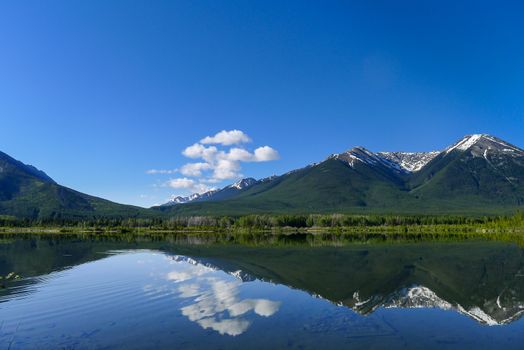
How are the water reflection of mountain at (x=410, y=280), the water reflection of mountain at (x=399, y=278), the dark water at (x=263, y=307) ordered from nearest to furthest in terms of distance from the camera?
the dark water at (x=263, y=307) → the water reflection of mountain at (x=410, y=280) → the water reflection of mountain at (x=399, y=278)

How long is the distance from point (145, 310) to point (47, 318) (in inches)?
269

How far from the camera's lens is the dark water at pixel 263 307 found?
81.3 feet

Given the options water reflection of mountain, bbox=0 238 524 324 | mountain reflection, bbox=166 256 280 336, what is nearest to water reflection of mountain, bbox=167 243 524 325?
water reflection of mountain, bbox=0 238 524 324

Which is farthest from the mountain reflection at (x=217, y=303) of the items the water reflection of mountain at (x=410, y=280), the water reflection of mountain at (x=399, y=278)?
the water reflection of mountain at (x=410, y=280)

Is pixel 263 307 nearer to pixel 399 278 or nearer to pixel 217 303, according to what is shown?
pixel 217 303

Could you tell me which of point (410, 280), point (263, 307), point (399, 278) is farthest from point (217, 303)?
point (399, 278)

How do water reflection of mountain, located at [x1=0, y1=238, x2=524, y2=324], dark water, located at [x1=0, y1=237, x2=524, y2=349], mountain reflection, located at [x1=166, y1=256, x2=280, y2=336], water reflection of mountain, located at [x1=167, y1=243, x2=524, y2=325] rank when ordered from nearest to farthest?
dark water, located at [x1=0, y1=237, x2=524, y2=349] < mountain reflection, located at [x1=166, y1=256, x2=280, y2=336] < water reflection of mountain, located at [x1=167, y1=243, x2=524, y2=325] < water reflection of mountain, located at [x1=0, y1=238, x2=524, y2=324]

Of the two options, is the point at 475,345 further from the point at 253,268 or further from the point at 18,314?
the point at 253,268

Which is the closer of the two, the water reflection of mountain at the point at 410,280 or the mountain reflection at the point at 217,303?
the mountain reflection at the point at 217,303

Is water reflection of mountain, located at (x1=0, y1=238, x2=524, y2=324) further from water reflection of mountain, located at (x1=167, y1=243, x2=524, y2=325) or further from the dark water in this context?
the dark water

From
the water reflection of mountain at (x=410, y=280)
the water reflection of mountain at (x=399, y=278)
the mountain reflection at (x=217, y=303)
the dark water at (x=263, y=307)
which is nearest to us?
the dark water at (x=263, y=307)

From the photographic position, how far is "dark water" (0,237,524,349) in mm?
24766

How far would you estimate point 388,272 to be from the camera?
56.0 m

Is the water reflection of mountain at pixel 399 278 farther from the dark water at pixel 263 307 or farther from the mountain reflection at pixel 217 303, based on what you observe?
the mountain reflection at pixel 217 303
